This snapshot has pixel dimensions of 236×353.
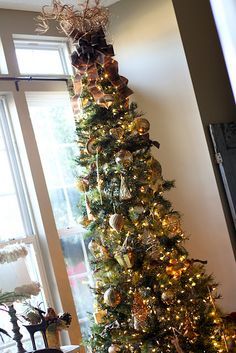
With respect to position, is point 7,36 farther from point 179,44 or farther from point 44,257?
point 44,257

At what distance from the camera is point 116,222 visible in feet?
9.70

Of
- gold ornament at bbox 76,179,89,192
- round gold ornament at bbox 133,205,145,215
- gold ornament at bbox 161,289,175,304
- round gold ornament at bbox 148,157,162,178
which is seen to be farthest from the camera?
gold ornament at bbox 76,179,89,192

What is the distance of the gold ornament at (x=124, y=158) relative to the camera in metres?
3.03

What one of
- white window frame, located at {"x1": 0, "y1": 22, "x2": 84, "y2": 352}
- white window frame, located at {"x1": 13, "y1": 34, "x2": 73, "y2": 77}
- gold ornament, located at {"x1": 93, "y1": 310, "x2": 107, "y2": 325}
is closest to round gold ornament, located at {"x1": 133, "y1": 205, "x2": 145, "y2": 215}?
gold ornament, located at {"x1": 93, "y1": 310, "x2": 107, "y2": 325}

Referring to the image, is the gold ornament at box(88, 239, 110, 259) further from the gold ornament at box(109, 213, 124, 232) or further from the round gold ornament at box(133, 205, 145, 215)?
the round gold ornament at box(133, 205, 145, 215)

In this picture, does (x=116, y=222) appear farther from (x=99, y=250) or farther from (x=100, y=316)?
(x=100, y=316)

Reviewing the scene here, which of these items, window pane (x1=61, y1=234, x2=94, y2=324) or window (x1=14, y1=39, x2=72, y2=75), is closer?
window pane (x1=61, y1=234, x2=94, y2=324)

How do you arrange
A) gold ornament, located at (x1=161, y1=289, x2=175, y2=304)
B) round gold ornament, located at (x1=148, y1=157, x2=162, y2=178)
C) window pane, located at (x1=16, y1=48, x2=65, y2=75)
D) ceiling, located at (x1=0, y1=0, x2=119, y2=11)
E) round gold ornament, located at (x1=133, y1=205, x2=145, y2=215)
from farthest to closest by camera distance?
window pane, located at (x1=16, y1=48, x2=65, y2=75)
ceiling, located at (x1=0, y1=0, x2=119, y2=11)
round gold ornament, located at (x1=148, y1=157, x2=162, y2=178)
round gold ornament, located at (x1=133, y1=205, x2=145, y2=215)
gold ornament, located at (x1=161, y1=289, x2=175, y2=304)

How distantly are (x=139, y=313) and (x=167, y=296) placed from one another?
21 cm

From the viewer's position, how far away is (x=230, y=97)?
432 centimetres

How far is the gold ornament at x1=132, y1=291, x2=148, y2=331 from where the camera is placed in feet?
9.39

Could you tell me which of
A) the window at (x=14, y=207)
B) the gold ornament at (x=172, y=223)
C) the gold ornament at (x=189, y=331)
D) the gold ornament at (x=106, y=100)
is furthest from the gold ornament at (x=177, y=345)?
the gold ornament at (x=106, y=100)

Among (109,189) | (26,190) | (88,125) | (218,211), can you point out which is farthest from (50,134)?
(218,211)

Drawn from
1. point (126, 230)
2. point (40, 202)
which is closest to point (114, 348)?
point (126, 230)
